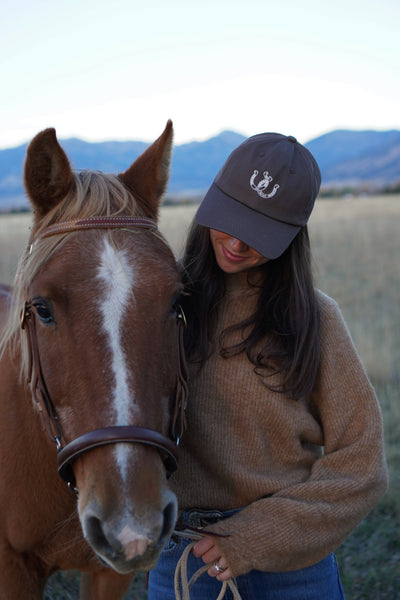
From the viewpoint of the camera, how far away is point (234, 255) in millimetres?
1921

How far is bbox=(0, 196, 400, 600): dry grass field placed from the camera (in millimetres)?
3443

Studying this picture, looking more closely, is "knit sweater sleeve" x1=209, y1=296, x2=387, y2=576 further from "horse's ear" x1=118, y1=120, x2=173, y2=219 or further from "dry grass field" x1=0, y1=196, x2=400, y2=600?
"horse's ear" x1=118, y1=120, x2=173, y2=219

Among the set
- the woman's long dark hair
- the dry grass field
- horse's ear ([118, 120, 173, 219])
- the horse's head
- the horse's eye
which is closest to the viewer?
the horse's head

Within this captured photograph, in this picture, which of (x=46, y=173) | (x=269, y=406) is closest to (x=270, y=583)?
(x=269, y=406)

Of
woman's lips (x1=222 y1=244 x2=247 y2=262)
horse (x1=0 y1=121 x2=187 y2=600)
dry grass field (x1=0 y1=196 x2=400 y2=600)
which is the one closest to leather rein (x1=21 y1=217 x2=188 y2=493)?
horse (x1=0 y1=121 x2=187 y2=600)

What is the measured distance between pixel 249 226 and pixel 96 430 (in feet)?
2.82

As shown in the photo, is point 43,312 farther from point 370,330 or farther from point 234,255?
point 370,330

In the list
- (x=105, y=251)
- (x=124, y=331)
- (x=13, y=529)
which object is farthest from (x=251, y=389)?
(x=13, y=529)

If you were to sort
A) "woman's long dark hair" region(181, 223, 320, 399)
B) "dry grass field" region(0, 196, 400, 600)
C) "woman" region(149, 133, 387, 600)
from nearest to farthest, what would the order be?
"woman" region(149, 133, 387, 600), "woman's long dark hair" region(181, 223, 320, 399), "dry grass field" region(0, 196, 400, 600)

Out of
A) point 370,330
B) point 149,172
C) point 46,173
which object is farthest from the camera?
point 370,330

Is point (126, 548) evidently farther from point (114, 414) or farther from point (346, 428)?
point (346, 428)

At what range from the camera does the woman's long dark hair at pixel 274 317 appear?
1.88 meters

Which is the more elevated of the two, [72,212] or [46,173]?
[46,173]

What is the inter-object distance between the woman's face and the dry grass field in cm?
38
